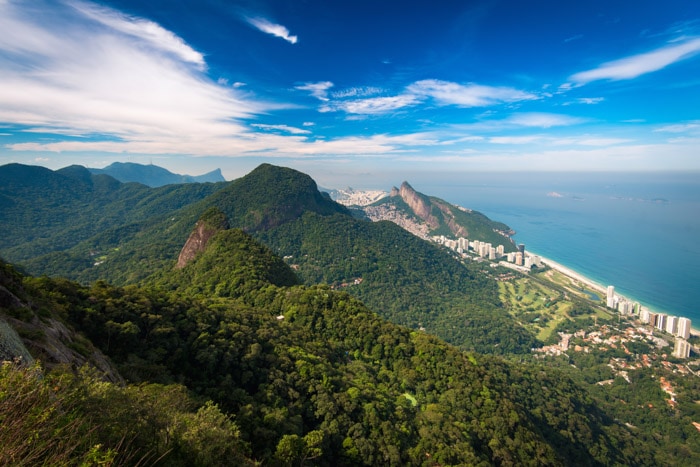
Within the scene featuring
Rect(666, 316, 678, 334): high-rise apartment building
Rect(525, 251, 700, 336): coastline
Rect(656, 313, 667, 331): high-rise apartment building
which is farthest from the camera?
Rect(525, 251, 700, 336): coastline

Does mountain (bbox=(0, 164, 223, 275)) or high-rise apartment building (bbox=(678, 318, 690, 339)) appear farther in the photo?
mountain (bbox=(0, 164, 223, 275))

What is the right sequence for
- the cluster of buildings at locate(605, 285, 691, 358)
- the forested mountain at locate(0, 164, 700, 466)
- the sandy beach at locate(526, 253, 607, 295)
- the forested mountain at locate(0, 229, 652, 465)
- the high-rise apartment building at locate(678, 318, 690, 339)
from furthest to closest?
the sandy beach at locate(526, 253, 607, 295), the high-rise apartment building at locate(678, 318, 690, 339), the cluster of buildings at locate(605, 285, 691, 358), the forested mountain at locate(0, 164, 700, 466), the forested mountain at locate(0, 229, 652, 465)

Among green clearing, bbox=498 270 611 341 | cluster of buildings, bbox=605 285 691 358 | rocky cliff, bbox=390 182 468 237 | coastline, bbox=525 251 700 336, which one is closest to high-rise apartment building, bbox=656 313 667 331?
cluster of buildings, bbox=605 285 691 358

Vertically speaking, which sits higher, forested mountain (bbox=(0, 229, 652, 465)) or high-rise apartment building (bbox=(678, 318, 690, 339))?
forested mountain (bbox=(0, 229, 652, 465))

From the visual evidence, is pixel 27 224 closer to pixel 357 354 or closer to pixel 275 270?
pixel 275 270

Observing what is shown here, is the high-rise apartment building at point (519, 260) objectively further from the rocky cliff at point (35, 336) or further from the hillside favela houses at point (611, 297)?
the rocky cliff at point (35, 336)

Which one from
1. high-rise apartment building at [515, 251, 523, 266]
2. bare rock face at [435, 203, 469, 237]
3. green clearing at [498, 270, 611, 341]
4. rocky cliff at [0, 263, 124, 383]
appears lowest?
green clearing at [498, 270, 611, 341]

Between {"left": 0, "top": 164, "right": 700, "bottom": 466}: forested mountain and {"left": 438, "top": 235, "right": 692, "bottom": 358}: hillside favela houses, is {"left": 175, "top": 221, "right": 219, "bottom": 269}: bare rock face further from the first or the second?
{"left": 438, "top": 235, "right": 692, "bottom": 358}: hillside favela houses
